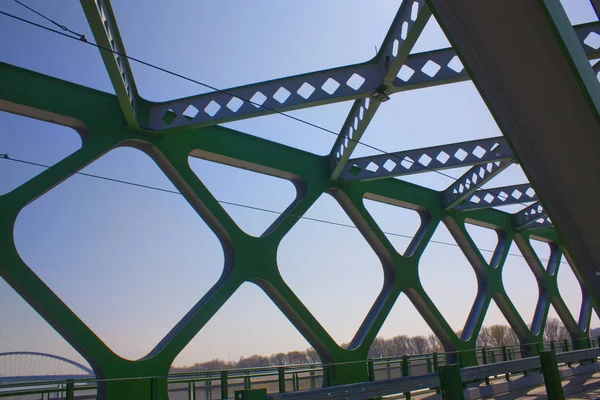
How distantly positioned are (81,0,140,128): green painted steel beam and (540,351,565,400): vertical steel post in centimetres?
818

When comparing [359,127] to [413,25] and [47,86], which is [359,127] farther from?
Result: [47,86]

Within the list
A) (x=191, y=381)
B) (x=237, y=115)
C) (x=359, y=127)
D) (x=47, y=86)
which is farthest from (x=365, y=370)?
(x=47, y=86)

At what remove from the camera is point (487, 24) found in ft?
12.3

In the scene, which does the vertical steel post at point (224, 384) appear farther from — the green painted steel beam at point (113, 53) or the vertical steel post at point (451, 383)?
the green painted steel beam at point (113, 53)

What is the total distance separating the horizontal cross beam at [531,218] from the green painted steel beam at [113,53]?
→ 1694cm

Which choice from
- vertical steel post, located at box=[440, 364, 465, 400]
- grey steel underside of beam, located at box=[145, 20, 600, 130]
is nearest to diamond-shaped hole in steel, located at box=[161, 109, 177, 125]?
grey steel underside of beam, located at box=[145, 20, 600, 130]

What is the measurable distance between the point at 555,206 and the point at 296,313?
385 inches

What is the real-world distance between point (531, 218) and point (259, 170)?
526 inches

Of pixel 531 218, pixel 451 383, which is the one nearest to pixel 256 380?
pixel 451 383

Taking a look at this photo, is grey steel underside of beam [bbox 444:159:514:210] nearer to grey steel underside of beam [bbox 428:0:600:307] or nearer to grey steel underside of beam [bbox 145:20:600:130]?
grey steel underside of beam [bbox 145:20:600:130]

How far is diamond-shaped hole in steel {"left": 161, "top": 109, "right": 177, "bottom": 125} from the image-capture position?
1162cm

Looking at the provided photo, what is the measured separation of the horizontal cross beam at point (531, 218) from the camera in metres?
21.5

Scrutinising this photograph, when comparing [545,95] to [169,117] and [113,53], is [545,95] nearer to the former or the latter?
[113,53]

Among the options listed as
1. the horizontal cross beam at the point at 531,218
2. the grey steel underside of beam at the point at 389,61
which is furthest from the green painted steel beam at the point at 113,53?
the horizontal cross beam at the point at 531,218
